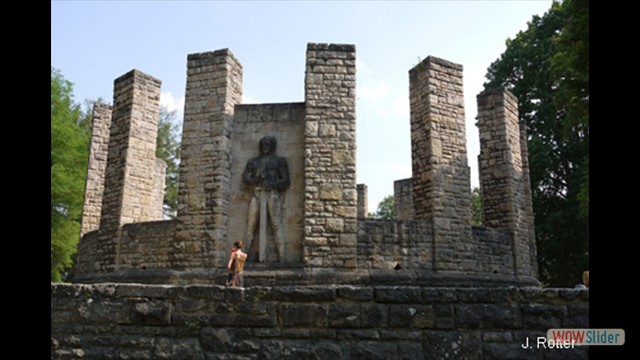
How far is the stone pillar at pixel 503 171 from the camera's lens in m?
12.2

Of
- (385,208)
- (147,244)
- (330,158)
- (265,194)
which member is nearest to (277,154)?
(265,194)

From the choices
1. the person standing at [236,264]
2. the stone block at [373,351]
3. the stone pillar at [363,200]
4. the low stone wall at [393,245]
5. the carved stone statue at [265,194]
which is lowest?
the stone block at [373,351]

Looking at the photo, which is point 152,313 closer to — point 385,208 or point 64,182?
point 64,182

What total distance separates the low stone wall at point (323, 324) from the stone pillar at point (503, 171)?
818cm

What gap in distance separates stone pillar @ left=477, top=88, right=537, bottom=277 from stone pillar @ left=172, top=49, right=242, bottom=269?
21.8 feet

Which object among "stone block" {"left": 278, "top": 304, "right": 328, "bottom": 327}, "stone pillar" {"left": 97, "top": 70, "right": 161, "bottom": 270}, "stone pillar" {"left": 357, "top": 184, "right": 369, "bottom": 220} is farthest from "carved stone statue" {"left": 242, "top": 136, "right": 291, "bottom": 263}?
"stone pillar" {"left": 357, "top": 184, "right": 369, "bottom": 220}

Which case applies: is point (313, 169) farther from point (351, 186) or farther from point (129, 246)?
point (129, 246)

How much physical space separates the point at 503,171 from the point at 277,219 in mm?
6116

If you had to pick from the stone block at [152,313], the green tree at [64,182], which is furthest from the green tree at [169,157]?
the stone block at [152,313]

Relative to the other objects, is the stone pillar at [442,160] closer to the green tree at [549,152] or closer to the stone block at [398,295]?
the green tree at [549,152]

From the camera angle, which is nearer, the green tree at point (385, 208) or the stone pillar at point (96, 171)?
the stone pillar at point (96, 171)

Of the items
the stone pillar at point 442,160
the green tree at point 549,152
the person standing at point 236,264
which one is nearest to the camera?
the person standing at point 236,264

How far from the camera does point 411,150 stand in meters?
11.5
